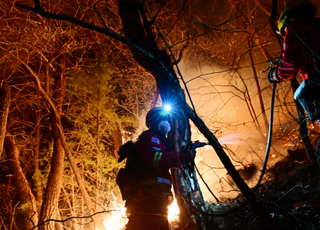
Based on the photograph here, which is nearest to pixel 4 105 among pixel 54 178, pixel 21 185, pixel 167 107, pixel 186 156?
pixel 54 178

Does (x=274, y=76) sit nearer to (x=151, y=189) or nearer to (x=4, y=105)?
(x=151, y=189)

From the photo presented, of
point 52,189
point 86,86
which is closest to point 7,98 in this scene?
point 86,86

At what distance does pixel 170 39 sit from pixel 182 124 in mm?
5247

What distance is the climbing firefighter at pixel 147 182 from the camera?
2.97m

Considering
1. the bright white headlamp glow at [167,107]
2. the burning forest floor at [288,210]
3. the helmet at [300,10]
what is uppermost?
the helmet at [300,10]

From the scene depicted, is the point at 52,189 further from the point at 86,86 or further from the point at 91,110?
the point at 86,86

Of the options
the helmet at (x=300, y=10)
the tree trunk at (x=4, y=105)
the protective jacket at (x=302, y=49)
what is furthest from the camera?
the tree trunk at (x=4, y=105)

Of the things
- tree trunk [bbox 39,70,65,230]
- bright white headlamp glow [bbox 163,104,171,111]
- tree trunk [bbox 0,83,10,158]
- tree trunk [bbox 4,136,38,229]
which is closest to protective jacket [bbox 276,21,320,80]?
bright white headlamp glow [bbox 163,104,171,111]

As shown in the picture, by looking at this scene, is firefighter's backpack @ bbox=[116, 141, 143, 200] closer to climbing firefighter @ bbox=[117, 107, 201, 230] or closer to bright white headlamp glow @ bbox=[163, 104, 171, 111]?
climbing firefighter @ bbox=[117, 107, 201, 230]

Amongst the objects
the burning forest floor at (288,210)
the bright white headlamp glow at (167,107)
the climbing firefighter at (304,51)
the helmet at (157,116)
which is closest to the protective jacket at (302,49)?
the climbing firefighter at (304,51)

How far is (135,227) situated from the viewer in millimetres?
3018

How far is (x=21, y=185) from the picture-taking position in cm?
732

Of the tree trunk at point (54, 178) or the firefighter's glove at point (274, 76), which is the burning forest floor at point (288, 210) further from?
the tree trunk at point (54, 178)

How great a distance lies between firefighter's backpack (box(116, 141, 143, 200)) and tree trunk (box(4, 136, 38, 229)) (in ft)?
19.3
